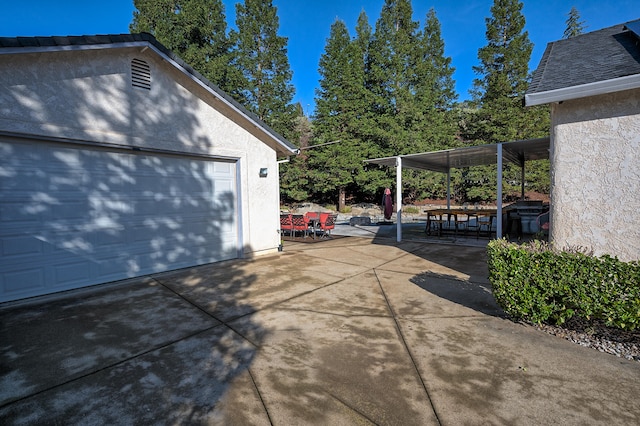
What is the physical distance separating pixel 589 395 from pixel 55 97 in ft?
25.2

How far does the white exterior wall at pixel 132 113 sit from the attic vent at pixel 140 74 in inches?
3.2

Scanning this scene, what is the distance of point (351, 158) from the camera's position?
23.1m

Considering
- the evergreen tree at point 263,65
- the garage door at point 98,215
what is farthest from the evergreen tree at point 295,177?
the garage door at point 98,215

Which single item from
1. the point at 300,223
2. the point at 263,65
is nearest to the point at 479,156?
the point at 300,223

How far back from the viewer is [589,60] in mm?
4676

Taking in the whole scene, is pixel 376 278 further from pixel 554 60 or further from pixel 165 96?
pixel 165 96

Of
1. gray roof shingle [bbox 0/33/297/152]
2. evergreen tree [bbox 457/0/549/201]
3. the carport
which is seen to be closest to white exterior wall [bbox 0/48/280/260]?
gray roof shingle [bbox 0/33/297/152]

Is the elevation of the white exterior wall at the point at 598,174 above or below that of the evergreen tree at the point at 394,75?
below

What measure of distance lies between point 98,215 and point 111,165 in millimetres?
955

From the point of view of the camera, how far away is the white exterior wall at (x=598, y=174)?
149 inches

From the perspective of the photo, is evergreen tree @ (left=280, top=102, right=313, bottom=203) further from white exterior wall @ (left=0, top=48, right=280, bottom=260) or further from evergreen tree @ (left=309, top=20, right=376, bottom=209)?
white exterior wall @ (left=0, top=48, right=280, bottom=260)

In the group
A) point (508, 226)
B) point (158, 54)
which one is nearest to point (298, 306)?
point (158, 54)

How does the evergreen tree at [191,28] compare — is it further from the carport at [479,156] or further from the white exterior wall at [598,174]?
the white exterior wall at [598,174]

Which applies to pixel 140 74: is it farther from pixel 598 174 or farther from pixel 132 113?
pixel 598 174
